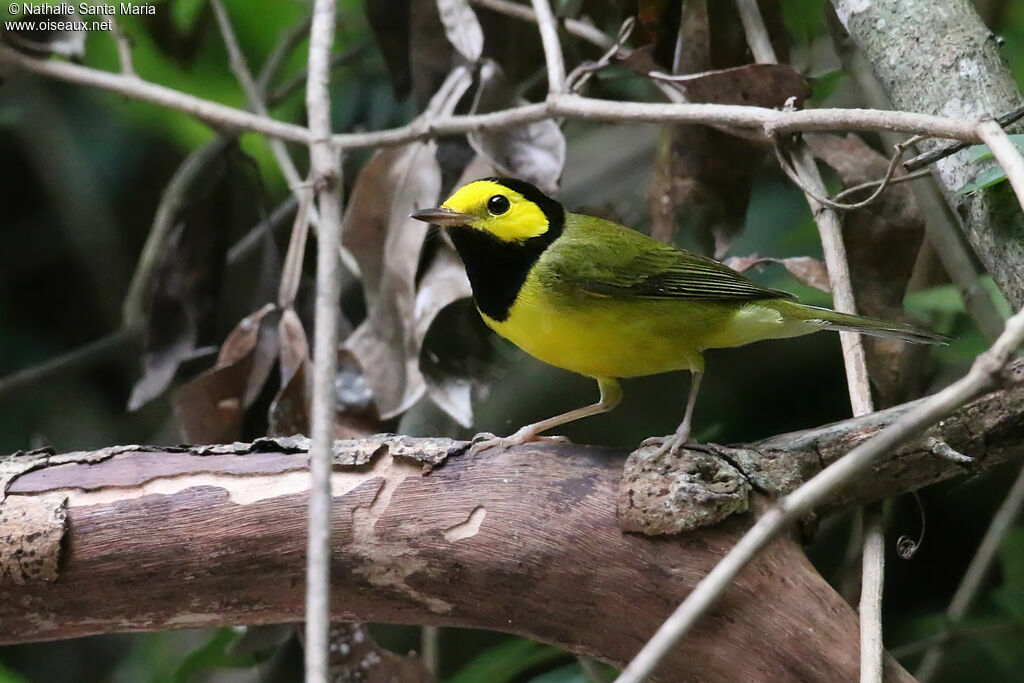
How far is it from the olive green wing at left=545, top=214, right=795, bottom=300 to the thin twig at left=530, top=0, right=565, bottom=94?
44 centimetres

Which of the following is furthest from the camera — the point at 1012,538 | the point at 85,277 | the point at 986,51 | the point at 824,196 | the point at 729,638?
the point at 85,277

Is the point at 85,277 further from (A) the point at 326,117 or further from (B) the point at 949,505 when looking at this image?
(B) the point at 949,505

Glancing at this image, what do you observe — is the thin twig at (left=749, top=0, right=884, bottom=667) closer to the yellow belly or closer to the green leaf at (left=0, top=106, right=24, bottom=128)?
the yellow belly

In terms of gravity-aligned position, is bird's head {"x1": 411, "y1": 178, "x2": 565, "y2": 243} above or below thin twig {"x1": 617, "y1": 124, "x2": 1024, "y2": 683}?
above

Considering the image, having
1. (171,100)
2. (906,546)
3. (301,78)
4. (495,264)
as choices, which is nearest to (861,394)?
(906,546)

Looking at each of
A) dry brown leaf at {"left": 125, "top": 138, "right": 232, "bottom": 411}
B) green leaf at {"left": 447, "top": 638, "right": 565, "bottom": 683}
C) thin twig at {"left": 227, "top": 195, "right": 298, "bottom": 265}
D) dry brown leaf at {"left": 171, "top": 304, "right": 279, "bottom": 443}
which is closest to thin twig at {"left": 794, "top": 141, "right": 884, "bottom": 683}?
green leaf at {"left": 447, "top": 638, "right": 565, "bottom": 683}

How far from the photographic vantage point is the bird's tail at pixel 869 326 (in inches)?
101

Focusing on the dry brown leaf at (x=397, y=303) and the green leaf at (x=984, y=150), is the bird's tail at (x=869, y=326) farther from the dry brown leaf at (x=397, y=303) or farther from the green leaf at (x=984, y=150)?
the dry brown leaf at (x=397, y=303)

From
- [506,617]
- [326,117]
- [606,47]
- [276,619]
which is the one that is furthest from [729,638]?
[606,47]

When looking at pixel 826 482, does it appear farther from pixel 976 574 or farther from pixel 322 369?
pixel 976 574

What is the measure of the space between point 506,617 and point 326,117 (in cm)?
111

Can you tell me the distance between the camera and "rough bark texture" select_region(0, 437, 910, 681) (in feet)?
6.41

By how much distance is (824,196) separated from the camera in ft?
9.18

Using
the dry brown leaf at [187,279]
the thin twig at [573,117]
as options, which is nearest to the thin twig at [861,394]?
→ the thin twig at [573,117]
